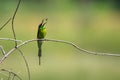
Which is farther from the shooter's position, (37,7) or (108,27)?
(37,7)

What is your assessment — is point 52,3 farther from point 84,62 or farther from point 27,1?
point 84,62

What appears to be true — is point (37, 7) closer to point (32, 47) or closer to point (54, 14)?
point (54, 14)

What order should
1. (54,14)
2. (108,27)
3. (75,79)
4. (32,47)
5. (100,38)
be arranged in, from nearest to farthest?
(75,79)
(32,47)
(100,38)
(108,27)
(54,14)

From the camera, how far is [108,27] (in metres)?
17.7

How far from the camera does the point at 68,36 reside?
1600 cm

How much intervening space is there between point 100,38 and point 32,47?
2.90 meters

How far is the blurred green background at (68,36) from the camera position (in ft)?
37.3

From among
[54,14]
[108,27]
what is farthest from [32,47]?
[54,14]

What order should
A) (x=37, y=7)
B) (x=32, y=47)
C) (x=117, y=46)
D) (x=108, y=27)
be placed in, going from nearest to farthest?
(x=32, y=47) → (x=117, y=46) → (x=108, y=27) → (x=37, y=7)

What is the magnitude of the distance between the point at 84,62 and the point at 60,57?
0.80 m

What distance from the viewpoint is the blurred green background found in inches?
448

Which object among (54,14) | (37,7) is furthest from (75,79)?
(37,7)

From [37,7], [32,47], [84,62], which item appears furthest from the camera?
[37,7]

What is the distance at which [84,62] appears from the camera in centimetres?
1267
